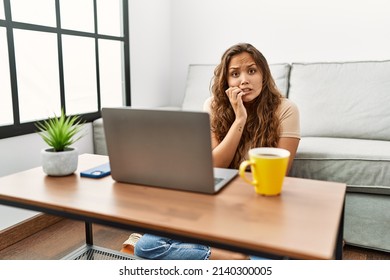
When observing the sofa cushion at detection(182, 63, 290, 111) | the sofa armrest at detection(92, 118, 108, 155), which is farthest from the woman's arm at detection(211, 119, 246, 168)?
the sofa cushion at detection(182, 63, 290, 111)

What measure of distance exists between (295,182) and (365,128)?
50.9 inches

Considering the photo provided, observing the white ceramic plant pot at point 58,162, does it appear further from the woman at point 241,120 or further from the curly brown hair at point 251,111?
the curly brown hair at point 251,111

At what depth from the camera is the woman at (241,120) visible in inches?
47.8

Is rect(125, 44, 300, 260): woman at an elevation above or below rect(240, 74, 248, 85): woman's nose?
below

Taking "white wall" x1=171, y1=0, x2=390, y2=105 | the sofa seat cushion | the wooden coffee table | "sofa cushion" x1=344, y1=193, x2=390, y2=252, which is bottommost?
"sofa cushion" x1=344, y1=193, x2=390, y2=252

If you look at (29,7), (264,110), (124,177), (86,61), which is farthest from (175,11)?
(124,177)

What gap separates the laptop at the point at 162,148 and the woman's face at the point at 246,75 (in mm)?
472

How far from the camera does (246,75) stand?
50.1 inches

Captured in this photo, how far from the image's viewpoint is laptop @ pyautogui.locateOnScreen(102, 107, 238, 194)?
779mm

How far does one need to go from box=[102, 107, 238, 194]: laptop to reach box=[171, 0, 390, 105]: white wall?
5.97 feet

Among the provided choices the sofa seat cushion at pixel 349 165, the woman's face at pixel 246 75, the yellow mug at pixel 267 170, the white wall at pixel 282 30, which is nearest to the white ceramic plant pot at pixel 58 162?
the yellow mug at pixel 267 170

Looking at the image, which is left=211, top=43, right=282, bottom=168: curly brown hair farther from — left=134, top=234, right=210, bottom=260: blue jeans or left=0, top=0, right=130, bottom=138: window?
left=0, top=0, right=130, bottom=138: window

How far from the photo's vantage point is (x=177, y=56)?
9.35ft
